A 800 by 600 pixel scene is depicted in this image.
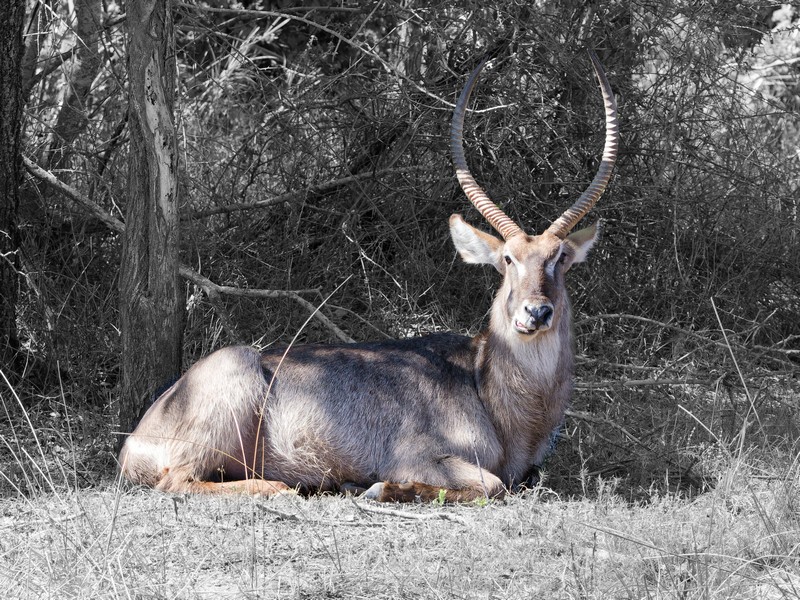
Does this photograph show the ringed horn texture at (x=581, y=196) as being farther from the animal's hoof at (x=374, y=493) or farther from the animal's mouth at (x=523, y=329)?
the animal's hoof at (x=374, y=493)

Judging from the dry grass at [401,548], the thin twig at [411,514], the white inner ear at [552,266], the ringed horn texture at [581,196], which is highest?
the ringed horn texture at [581,196]

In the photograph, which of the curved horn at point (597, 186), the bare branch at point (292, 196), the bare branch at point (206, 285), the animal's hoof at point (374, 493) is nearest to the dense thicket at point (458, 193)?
the bare branch at point (292, 196)

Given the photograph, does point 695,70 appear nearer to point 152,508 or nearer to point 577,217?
point 577,217

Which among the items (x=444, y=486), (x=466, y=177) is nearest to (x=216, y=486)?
(x=444, y=486)

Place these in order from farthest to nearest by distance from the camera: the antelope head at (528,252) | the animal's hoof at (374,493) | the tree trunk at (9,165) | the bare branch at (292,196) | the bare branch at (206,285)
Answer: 1. the bare branch at (292,196)
2. the tree trunk at (9,165)
3. the bare branch at (206,285)
4. the antelope head at (528,252)
5. the animal's hoof at (374,493)

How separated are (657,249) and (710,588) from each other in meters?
4.87

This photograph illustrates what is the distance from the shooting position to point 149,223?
5.83m

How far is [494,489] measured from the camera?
5.19m

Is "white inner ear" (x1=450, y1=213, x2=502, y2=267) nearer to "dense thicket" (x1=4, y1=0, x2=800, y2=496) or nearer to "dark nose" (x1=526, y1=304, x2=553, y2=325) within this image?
"dark nose" (x1=526, y1=304, x2=553, y2=325)

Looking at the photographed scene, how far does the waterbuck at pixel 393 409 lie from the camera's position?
5.34 meters

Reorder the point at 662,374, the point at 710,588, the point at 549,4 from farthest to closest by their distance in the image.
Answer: the point at 549,4 → the point at 662,374 → the point at 710,588

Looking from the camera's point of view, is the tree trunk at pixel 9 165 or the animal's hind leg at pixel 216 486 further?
the tree trunk at pixel 9 165

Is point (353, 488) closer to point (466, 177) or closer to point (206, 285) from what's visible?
point (206, 285)

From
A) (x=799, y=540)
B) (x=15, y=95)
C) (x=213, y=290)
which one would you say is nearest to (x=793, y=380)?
(x=799, y=540)
